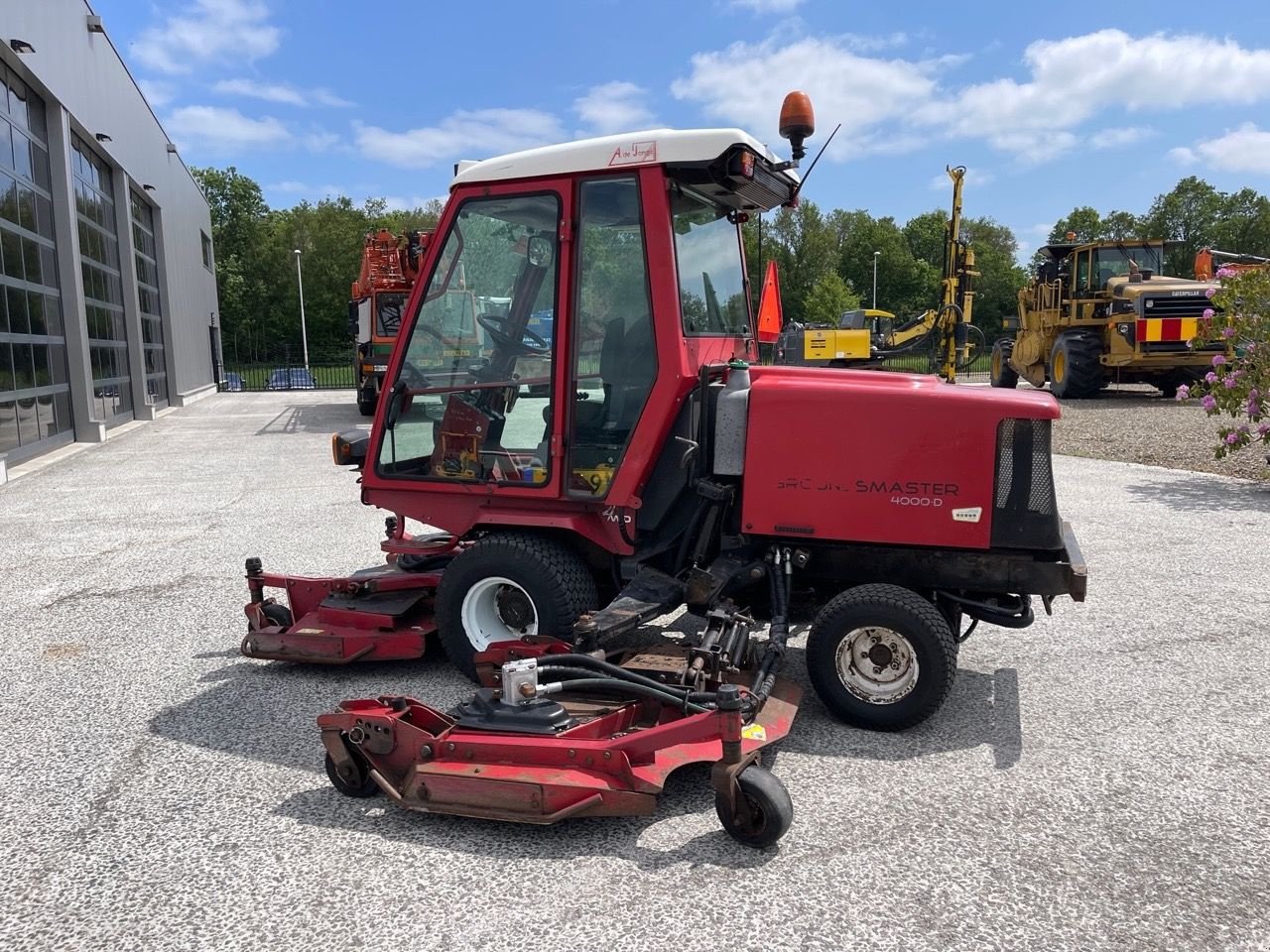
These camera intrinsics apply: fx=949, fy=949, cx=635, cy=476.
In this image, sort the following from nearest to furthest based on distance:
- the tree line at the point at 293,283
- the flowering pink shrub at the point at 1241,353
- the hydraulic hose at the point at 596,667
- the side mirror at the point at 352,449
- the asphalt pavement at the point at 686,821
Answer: the asphalt pavement at the point at 686,821
the hydraulic hose at the point at 596,667
the side mirror at the point at 352,449
the flowering pink shrub at the point at 1241,353
the tree line at the point at 293,283

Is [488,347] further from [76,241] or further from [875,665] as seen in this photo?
[76,241]

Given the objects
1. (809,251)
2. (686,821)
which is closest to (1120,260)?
(686,821)

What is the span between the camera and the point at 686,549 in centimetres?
422

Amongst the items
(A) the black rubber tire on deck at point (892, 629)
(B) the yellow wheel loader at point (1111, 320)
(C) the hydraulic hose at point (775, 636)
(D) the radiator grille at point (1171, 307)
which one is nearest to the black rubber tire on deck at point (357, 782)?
(C) the hydraulic hose at point (775, 636)

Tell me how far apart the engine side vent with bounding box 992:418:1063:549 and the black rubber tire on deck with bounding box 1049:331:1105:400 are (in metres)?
15.9

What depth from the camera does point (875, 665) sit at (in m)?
3.82

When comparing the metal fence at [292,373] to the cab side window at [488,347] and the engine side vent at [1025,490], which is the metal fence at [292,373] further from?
the engine side vent at [1025,490]

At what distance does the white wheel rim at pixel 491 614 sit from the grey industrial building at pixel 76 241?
382 inches

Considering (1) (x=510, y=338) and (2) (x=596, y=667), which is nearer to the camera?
(2) (x=596, y=667)

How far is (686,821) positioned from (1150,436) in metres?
12.4

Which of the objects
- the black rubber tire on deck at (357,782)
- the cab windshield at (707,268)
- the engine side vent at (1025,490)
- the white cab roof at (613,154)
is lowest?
the black rubber tire on deck at (357,782)

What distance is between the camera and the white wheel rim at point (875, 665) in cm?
376

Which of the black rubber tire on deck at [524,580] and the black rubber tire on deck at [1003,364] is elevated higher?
the black rubber tire on deck at [1003,364]

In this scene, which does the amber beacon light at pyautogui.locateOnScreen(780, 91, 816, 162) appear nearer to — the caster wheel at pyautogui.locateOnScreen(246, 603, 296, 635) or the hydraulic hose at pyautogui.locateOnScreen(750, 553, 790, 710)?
the hydraulic hose at pyautogui.locateOnScreen(750, 553, 790, 710)
